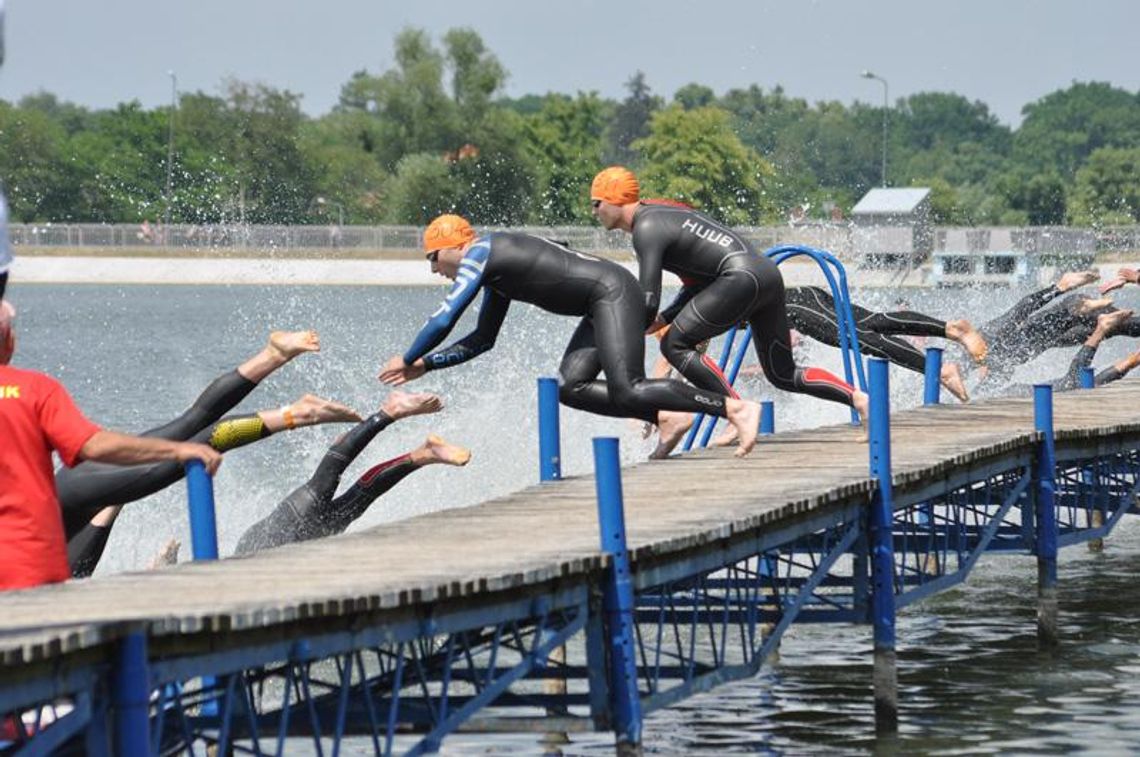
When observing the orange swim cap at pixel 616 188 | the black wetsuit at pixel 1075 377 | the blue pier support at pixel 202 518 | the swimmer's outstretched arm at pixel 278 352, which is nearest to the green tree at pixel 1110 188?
the black wetsuit at pixel 1075 377

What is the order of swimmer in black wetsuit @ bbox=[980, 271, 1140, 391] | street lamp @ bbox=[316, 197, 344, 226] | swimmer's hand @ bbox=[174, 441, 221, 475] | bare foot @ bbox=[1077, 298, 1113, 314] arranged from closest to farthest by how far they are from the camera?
swimmer's hand @ bbox=[174, 441, 221, 475] < bare foot @ bbox=[1077, 298, 1113, 314] < swimmer in black wetsuit @ bbox=[980, 271, 1140, 391] < street lamp @ bbox=[316, 197, 344, 226]

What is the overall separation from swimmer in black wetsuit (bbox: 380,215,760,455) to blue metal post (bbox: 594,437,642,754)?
3.52 metres

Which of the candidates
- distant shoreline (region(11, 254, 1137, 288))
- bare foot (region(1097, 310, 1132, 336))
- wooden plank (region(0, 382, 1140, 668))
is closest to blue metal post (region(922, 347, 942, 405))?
wooden plank (region(0, 382, 1140, 668))

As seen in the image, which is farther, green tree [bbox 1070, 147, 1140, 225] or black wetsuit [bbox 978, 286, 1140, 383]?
green tree [bbox 1070, 147, 1140, 225]

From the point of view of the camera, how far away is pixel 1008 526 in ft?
66.0

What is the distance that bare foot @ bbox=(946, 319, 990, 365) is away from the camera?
20.8 m

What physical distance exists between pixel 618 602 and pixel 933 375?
10.8 m

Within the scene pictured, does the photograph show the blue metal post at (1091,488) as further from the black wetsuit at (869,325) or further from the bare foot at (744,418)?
the bare foot at (744,418)

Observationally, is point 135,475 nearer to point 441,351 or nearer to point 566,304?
point 441,351

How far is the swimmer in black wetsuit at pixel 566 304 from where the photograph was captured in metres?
15.1

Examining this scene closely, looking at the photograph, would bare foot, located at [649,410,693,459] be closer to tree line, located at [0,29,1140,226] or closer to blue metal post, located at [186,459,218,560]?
blue metal post, located at [186,459,218,560]

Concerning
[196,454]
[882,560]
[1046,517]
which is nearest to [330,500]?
[882,560]

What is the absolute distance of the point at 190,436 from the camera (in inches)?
561

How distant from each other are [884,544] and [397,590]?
18.7 feet
